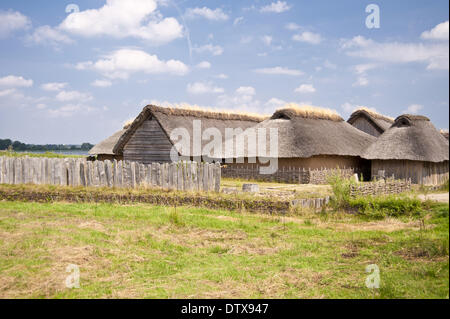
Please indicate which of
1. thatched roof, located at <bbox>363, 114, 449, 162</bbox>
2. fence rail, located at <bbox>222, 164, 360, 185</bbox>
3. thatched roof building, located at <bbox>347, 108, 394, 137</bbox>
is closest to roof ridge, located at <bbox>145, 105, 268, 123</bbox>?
fence rail, located at <bbox>222, 164, 360, 185</bbox>

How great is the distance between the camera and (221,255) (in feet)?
27.6

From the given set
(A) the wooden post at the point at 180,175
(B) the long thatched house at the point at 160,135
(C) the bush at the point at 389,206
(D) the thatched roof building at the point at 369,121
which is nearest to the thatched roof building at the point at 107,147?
(B) the long thatched house at the point at 160,135

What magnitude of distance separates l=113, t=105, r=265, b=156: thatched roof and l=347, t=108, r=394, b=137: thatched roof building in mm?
11033

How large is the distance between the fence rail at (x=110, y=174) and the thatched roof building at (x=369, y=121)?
25593mm

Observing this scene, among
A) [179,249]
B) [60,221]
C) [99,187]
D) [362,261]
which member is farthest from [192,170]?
[362,261]

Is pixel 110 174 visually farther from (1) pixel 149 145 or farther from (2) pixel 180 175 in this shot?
(1) pixel 149 145

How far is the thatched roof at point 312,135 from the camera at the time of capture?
26.4 m

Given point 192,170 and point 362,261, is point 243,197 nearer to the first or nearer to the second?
point 192,170

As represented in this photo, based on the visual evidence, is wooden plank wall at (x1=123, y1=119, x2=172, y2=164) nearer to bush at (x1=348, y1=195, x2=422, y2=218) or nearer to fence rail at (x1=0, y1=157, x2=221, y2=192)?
fence rail at (x1=0, y1=157, x2=221, y2=192)

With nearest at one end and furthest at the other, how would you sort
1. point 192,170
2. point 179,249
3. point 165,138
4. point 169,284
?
point 169,284
point 179,249
point 192,170
point 165,138

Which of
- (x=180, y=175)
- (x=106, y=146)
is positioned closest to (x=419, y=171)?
(x=180, y=175)
